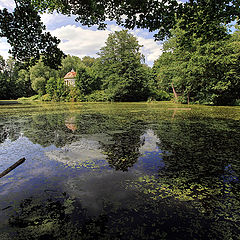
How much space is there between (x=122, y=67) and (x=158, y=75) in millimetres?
7466

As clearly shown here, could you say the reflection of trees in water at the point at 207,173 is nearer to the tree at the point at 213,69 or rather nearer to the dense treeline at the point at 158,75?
the dense treeline at the point at 158,75

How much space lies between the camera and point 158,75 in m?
32.7

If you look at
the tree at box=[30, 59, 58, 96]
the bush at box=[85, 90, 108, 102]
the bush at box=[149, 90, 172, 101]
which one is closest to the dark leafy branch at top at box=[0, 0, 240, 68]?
the bush at box=[85, 90, 108, 102]

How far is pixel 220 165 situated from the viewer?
4.07 m

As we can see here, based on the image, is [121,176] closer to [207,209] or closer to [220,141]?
[207,209]

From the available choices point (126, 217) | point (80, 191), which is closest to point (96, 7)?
point (80, 191)

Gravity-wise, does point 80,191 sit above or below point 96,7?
below

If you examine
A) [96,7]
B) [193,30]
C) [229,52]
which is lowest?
[193,30]

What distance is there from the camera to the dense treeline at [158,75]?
1950 centimetres

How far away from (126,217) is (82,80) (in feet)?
130

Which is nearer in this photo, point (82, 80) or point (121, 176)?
point (121, 176)

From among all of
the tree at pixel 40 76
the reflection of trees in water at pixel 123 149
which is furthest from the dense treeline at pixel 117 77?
the reflection of trees in water at pixel 123 149

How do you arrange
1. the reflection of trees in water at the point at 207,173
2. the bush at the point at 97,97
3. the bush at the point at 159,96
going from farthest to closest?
the bush at the point at 159,96
the bush at the point at 97,97
the reflection of trees in water at the point at 207,173

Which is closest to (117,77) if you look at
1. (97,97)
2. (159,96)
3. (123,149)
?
(97,97)
